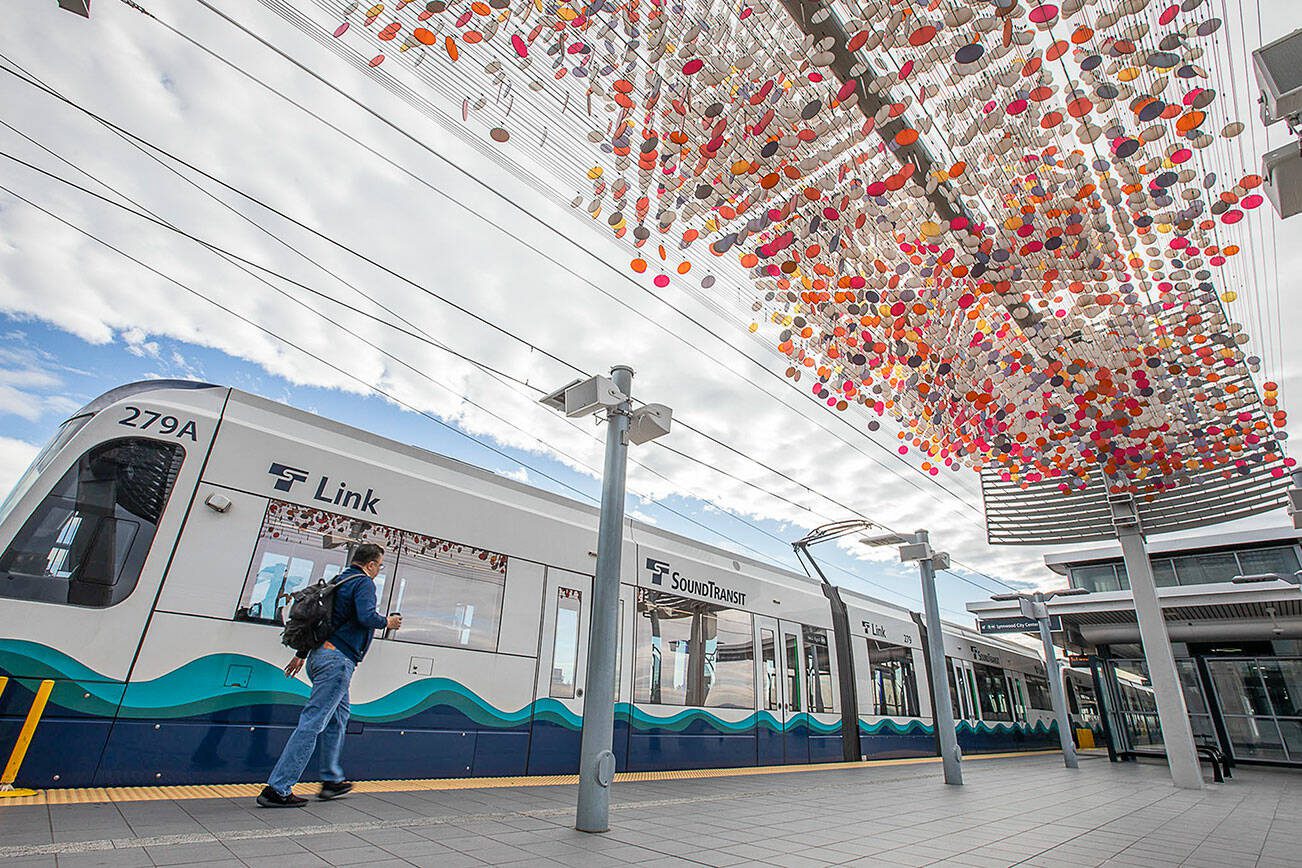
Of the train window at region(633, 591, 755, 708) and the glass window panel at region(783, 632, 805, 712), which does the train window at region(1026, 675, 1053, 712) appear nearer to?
the glass window panel at region(783, 632, 805, 712)

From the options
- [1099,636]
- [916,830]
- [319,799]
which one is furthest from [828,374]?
[1099,636]

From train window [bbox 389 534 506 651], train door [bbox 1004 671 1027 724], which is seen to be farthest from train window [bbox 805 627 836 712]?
train door [bbox 1004 671 1027 724]

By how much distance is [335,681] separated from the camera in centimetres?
405

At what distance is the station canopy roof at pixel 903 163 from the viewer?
11.6 ft

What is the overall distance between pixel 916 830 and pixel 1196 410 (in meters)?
6.44

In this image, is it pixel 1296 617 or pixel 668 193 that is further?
pixel 1296 617

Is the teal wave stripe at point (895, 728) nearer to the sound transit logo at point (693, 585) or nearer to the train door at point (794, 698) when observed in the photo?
the train door at point (794, 698)

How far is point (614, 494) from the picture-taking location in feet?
15.3

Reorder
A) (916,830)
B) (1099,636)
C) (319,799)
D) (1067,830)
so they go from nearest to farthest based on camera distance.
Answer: (319,799) → (916,830) → (1067,830) → (1099,636)

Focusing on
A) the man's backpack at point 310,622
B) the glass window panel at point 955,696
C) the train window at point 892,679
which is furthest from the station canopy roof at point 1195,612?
the man's backpack at point 310,622

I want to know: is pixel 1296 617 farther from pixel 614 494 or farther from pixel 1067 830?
pixel 614 494

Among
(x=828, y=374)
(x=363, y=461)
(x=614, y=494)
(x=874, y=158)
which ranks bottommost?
(x=614, y=494)

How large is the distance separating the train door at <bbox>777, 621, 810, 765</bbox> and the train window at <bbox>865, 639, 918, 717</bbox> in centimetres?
232

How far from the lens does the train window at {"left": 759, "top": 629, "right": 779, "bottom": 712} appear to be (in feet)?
28.2
